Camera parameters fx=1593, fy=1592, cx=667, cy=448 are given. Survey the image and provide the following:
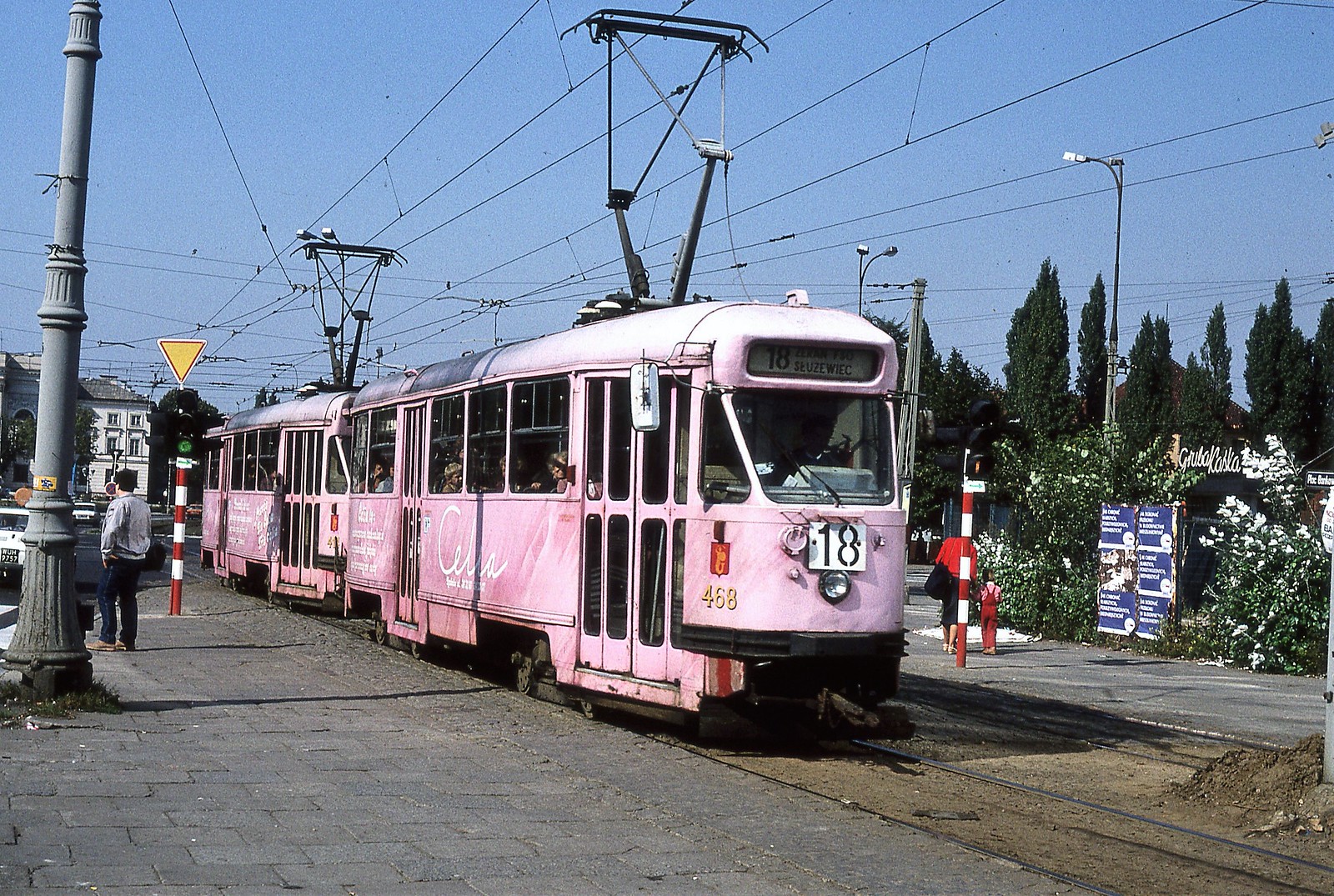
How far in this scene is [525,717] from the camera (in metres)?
12.1

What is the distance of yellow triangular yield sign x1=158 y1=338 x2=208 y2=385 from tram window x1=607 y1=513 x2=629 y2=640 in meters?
8.67

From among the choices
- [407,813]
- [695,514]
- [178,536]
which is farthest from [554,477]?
[178,536]

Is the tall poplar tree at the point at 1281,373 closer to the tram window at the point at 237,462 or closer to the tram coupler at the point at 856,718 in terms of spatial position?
the tram window at the point at 237,462

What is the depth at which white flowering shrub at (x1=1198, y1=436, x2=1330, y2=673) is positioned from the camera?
19.4m

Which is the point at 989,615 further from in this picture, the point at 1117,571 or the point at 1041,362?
the point at 1041,362

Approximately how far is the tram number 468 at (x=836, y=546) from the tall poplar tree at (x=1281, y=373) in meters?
57.9

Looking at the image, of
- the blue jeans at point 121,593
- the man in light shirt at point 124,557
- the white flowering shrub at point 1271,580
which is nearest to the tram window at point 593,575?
the blue jeans at point 121,593

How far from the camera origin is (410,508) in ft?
53.2

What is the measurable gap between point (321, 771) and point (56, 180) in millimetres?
5142

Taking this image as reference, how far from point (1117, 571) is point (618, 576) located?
13.6m

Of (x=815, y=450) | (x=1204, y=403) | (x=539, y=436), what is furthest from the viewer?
(x=1204, y=403)

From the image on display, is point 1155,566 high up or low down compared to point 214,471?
down

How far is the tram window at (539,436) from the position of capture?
40.4ft

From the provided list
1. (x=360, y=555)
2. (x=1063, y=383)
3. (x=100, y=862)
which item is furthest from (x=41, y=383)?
(x=1063, y=383)
